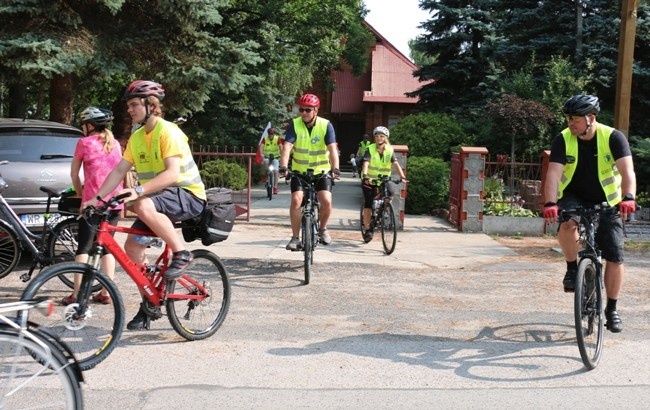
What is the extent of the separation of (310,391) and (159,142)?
6.98ft

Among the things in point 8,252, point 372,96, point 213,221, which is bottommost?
point 8,252

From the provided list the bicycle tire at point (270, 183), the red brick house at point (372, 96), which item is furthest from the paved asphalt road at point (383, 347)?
the red brick house at point (372, 96)

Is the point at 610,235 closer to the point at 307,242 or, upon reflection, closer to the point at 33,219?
the point at 307,242

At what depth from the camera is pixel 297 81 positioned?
33969 mm

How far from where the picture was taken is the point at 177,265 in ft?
18.1

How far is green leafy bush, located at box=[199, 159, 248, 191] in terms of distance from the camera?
637 inches

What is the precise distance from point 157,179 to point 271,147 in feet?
50.9

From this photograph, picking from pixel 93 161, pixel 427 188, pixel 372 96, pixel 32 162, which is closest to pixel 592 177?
pixel 93 161

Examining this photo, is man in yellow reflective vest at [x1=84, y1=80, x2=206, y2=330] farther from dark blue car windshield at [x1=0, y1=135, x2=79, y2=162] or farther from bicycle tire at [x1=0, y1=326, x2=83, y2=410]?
dark blue car windshield at [x1=0, y1=135, x2=79, y2=162]

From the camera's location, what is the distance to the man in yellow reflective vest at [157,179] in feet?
17.8

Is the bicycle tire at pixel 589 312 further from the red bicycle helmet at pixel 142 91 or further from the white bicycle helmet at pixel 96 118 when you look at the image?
the white bicycle helmet at pixel 96 118

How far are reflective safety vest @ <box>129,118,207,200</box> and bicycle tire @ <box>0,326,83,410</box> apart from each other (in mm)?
2513

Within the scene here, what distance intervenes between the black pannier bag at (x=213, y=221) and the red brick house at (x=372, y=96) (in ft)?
112

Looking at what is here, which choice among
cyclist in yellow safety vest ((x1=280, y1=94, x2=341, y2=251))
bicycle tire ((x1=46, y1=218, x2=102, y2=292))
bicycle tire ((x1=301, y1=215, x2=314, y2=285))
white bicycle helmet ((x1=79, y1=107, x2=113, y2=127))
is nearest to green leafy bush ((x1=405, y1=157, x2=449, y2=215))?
cyclist in yellow safety vest ((x1=280, y1=94, x2=341, y2=251))
